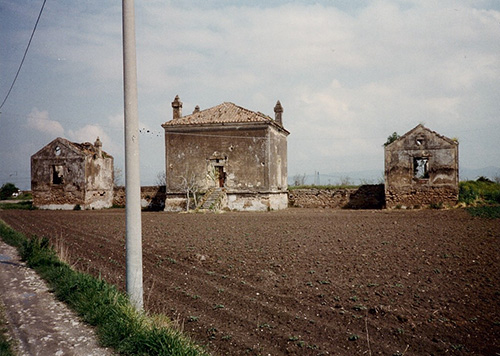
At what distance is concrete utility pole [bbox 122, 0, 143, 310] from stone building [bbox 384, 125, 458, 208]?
932 inches

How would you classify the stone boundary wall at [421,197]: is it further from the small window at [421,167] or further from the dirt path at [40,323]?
the dirt path at [40,323]

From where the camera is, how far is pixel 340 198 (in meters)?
30.0

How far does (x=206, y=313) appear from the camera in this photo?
258 inches

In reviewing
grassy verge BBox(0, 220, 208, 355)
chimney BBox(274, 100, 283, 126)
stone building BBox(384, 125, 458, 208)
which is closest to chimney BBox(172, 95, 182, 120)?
chimney BBox(274, 100, 283, 126)

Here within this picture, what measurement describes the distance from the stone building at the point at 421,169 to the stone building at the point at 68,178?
21.6m

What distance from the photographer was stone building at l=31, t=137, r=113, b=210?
3059 cm

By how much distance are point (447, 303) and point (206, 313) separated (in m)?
4.05

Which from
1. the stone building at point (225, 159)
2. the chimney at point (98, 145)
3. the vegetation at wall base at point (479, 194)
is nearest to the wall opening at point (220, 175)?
the stone building at point (225, 159)

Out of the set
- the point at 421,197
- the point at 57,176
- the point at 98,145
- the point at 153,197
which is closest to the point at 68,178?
the point at 57,176

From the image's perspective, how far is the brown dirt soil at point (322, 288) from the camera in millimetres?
5645

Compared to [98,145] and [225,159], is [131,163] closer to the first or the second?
[225,159]

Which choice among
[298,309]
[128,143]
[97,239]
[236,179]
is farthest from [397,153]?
[128,143]

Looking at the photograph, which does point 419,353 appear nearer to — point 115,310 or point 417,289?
point 417,289

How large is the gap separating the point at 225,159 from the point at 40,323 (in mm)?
21621
